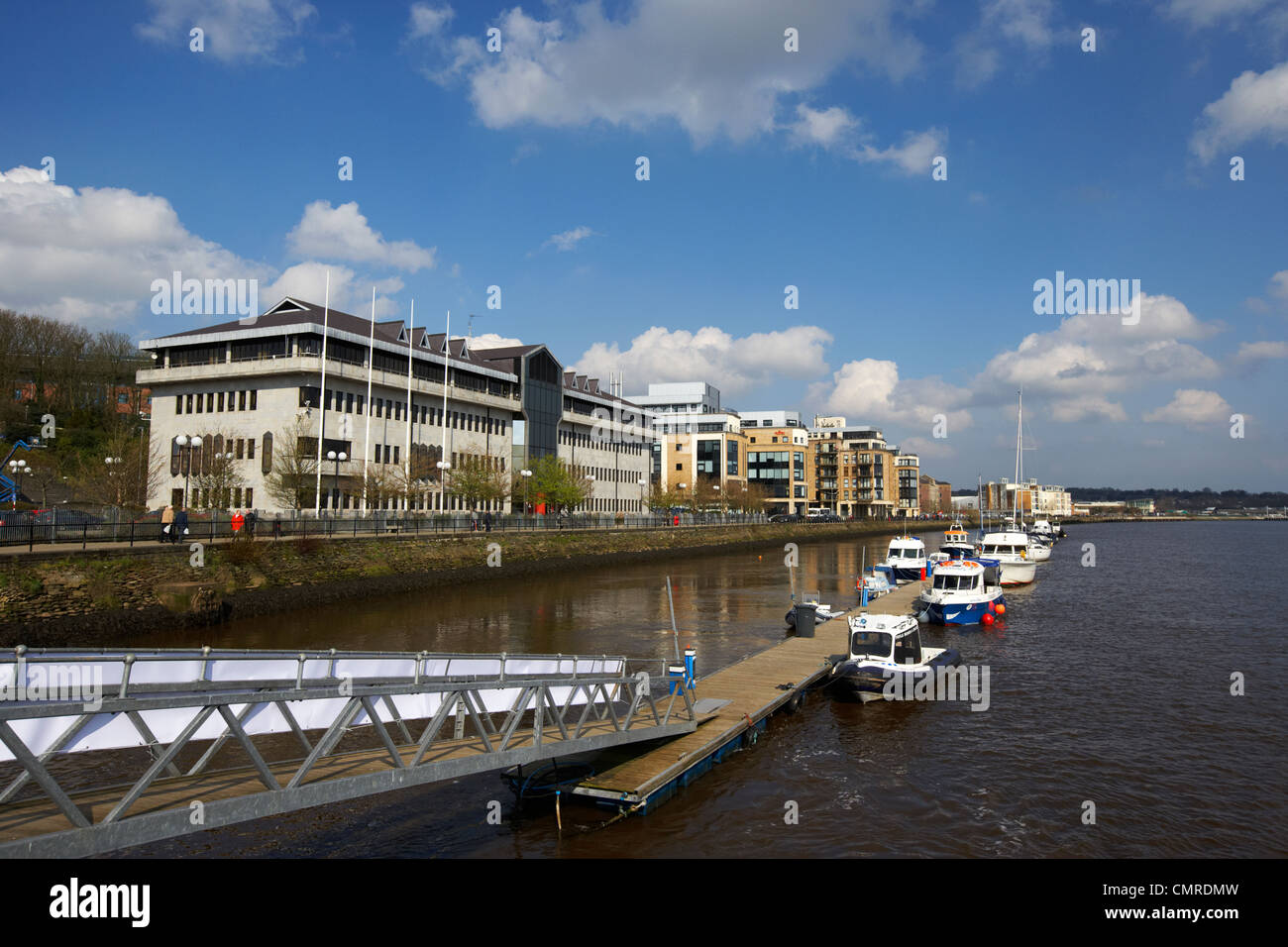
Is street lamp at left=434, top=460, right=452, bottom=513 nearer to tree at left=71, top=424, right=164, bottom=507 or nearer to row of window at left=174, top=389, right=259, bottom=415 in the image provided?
row of window at left=174, top=389, right=259, bottom=415

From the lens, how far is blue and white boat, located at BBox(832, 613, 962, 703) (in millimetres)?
23172

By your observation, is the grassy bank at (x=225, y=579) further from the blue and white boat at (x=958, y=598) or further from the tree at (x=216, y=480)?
the blue and white boat at (x=958, y=598)

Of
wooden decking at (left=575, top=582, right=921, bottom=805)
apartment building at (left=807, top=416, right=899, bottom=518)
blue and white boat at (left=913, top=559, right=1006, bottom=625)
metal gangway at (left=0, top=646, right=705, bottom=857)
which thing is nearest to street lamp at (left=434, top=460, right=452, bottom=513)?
blue and white boat at (left=913, top=559, right=1006, bottom=625)

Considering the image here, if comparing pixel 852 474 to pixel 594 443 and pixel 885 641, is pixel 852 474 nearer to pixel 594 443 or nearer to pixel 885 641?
pixel 594 443

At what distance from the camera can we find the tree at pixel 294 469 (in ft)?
191

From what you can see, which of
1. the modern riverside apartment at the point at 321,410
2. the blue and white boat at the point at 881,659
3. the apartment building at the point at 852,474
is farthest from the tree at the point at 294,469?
the apartment building at the point at 852,474

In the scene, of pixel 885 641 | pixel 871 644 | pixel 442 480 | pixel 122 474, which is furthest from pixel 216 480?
pixel 885 641

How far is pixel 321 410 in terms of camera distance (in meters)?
61.0

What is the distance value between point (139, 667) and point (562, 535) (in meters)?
57.8

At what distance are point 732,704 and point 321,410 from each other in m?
50.1

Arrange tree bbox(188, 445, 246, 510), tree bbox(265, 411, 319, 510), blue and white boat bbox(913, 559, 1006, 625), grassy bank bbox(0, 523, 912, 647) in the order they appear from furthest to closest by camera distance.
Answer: tree bbox(265, 411, 319, 510) < tree bbox(188, 445, 246, 510) < blue and white boat bbox(913, 559, 1006, 625) < grassy bank bbox(0, 523, 912, 647)

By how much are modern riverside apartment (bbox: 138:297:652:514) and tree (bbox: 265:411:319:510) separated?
0.17 metres

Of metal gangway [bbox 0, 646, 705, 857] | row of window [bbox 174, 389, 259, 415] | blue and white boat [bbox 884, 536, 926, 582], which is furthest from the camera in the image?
row of window [bbox 174, 389, 259, 415]
